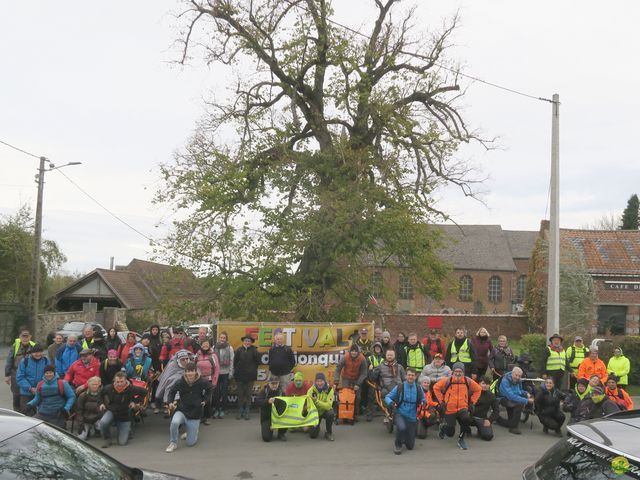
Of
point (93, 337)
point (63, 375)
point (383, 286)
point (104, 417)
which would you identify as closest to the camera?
point (104, 417)

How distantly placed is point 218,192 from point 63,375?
6.70m

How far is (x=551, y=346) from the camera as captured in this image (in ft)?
45.7

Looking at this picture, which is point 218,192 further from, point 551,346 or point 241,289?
point 551,346

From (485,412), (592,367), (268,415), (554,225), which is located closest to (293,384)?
(268,415)

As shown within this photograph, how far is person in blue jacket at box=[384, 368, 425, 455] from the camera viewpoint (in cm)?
1043

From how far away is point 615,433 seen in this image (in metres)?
4.18

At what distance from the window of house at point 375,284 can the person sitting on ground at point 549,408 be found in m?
6.63

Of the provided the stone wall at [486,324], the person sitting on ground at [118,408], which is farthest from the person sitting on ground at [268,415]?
the stone wall at [486,324]

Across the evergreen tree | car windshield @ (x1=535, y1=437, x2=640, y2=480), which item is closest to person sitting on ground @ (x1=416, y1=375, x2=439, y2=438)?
car windshield @ (x1=535, y1=437, x2=640, y2=480)

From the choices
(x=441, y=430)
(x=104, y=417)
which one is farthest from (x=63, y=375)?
(x=441, y=430)

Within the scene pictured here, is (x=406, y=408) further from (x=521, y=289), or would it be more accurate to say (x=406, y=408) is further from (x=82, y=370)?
(x=521, y=289)

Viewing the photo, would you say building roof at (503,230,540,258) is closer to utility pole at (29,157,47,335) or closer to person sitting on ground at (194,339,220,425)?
utility pole at (29,157,47,335)

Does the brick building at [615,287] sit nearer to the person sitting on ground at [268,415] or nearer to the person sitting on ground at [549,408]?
the person sitting on ground at [549,408]

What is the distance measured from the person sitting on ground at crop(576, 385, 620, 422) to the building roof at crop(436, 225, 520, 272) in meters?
52.2
